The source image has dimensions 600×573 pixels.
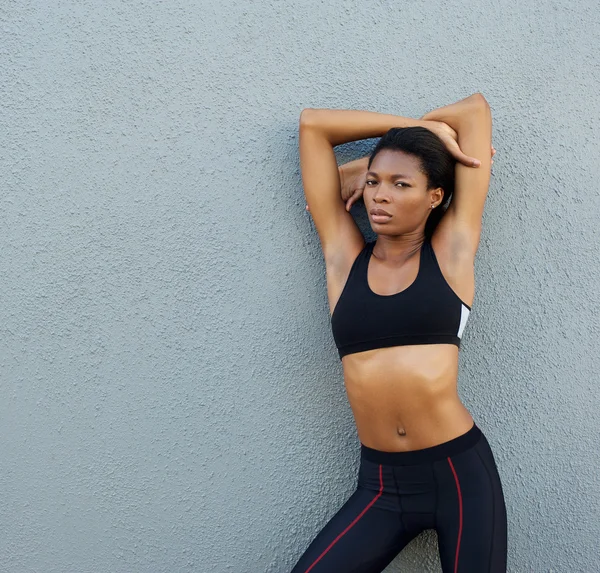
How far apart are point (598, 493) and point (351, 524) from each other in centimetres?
114

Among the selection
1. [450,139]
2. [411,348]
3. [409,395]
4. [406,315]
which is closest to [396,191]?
[450,139]

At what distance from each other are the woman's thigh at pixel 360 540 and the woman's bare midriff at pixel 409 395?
216 millimetres

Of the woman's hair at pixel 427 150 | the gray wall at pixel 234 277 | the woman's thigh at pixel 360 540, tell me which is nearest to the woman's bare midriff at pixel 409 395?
the woman's thigh at pixel 360 540

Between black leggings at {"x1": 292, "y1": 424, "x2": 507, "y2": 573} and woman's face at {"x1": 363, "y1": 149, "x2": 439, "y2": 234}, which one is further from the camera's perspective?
A: woman's face at {"x1": 363, "y1": 149, "x2": 439, "y2": 234}

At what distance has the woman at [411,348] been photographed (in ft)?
7.53

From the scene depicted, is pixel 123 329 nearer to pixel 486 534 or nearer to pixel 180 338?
pixel 180 338

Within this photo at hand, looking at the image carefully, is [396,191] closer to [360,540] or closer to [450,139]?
[450,139]

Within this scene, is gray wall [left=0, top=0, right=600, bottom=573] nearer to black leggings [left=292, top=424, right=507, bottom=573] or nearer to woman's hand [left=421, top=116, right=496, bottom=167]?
woman's hand [left=421, top=116, right=496, bottom=167]

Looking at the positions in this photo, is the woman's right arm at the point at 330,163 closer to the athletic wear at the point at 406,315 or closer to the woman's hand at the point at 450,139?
the woman's hand at the point at 450,139

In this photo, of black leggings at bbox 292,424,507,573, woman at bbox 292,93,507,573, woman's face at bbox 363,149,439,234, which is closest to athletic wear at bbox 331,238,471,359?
woman at bbox 292,93,507,573

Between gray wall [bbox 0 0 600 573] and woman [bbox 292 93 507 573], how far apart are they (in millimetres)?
304

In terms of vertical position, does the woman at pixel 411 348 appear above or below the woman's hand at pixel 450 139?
below

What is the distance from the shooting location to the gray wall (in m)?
2.68

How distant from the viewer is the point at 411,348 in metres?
2.33
